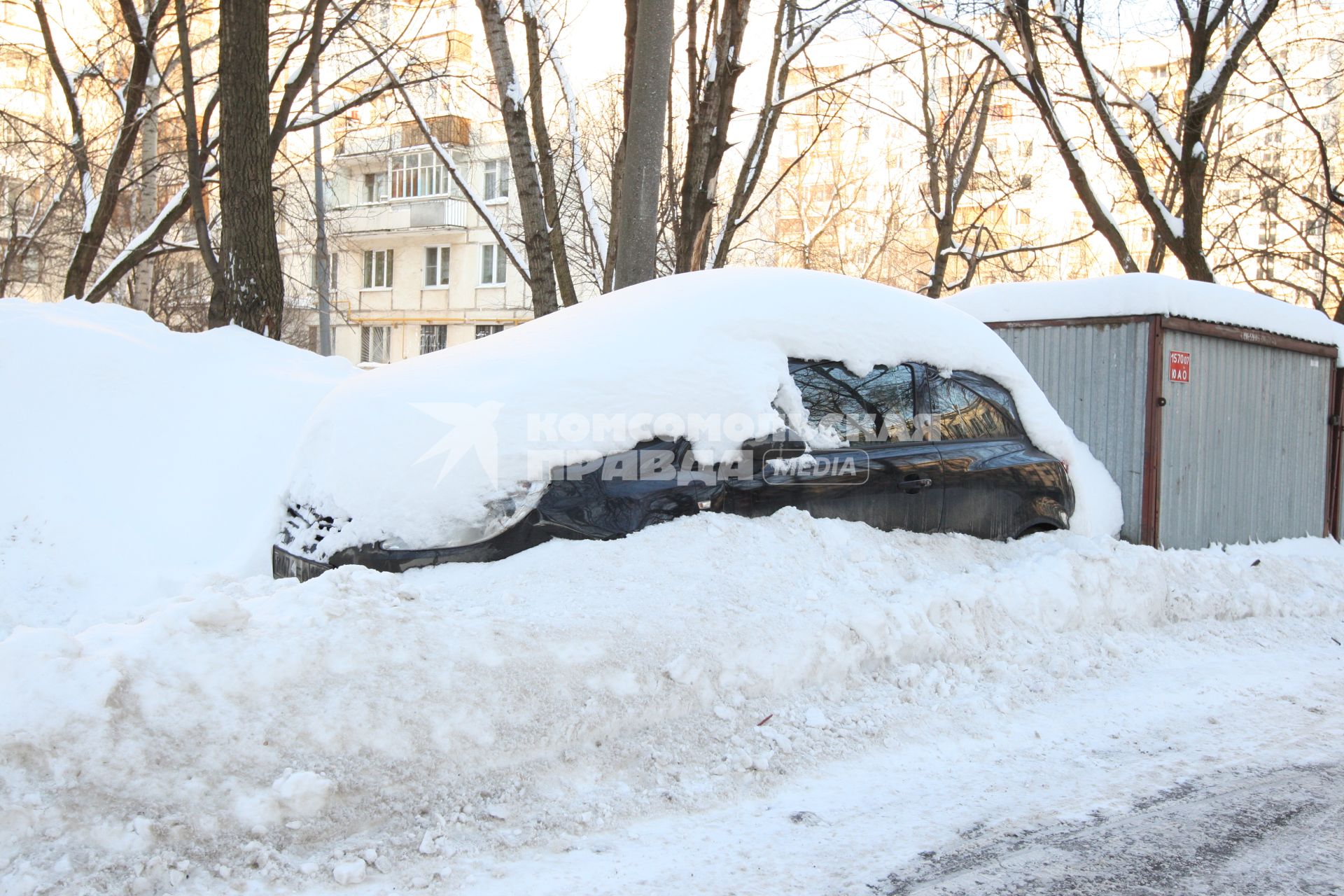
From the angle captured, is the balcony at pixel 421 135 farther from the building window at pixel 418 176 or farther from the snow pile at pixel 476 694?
the snow pile at pixel 476 694

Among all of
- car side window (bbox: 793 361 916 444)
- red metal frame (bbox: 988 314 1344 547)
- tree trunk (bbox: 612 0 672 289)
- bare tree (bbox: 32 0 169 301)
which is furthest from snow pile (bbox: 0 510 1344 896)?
bare tree (bbox: 32 0 169 301)

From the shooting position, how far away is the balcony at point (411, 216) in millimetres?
33156

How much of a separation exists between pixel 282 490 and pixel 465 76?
10.5m

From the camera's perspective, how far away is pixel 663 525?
4.33m

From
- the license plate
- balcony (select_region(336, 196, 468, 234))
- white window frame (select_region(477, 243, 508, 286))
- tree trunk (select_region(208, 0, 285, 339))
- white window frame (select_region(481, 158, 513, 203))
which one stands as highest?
white window frame (select_region(481, 158, 513, 203))

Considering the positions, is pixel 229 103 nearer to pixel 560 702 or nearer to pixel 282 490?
pixel 282 490

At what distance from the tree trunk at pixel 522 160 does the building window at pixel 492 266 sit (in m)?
23.9

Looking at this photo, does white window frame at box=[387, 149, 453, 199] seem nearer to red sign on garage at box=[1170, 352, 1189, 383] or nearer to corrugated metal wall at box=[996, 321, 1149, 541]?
corrugated metal wall at box=[996, 321, 1149, 541]

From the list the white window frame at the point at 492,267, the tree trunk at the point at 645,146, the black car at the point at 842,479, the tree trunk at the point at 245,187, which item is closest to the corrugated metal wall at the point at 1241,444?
the black car at the point at 842,479

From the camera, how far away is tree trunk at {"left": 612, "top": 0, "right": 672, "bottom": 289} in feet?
27.5

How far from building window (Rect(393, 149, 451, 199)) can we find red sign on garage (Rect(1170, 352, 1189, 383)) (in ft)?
95.2

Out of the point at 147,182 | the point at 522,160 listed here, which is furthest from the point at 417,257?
the point at 522,160

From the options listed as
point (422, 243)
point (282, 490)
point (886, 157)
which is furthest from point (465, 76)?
point (422, 243)

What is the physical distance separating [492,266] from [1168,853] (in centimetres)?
3337
